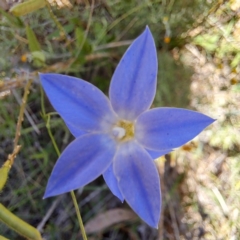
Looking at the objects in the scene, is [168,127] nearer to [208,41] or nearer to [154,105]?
[154,105]

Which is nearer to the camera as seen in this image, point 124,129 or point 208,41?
point 124,129

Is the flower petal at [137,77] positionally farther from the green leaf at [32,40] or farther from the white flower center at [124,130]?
the green leaf at [32,40]

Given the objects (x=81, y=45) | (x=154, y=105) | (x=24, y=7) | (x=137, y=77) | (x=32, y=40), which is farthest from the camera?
(x=154, y=105)

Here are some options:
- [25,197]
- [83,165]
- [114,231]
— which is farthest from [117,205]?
[83,165]

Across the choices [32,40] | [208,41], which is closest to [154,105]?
[208,41]

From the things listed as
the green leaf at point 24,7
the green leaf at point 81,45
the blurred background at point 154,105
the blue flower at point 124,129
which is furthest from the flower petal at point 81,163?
the blurred background at point 154,105

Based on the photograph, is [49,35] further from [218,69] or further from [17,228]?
[17,228]
